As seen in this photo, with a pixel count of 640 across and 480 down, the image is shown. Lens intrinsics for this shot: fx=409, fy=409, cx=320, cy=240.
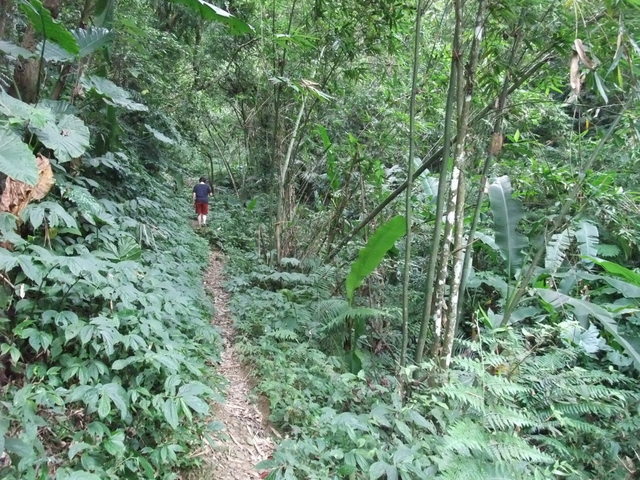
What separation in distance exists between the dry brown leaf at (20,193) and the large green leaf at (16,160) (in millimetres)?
317

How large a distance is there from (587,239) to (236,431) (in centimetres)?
428

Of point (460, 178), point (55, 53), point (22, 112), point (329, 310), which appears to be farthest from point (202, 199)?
point (460, 178)

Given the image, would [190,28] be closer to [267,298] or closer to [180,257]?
[180,257]

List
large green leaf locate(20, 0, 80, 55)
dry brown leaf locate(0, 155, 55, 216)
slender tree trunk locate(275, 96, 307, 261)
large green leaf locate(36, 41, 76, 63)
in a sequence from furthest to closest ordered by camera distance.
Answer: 1. slender tree trunk locate(275, 96, 307, 261)
2. large green leaf locate(36, 41, 76, 63)
3. large green leaf locate(20, 0, 80, 55)
4. dry brown leaf locate(0, 155, 55, 216)

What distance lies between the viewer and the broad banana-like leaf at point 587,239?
4644 mm

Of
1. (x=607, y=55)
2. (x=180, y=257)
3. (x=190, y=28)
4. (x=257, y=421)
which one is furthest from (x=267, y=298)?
(x=190, y=28)

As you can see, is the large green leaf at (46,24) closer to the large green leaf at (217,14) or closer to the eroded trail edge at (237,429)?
the large green leaf at (217,14)

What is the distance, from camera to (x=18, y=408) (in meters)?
2.08

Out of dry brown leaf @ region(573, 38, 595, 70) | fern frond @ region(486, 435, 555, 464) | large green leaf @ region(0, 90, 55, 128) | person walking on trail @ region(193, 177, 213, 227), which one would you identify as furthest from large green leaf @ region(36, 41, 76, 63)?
person walking on trail @ region(193, 177, 213, 227)

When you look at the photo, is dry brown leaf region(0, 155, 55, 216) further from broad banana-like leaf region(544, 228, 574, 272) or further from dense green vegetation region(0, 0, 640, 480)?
broad banana-like leaf region(544, 228, 574, 272)

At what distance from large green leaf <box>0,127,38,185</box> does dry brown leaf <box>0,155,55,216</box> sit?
0.32 meters

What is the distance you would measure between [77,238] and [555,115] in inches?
220

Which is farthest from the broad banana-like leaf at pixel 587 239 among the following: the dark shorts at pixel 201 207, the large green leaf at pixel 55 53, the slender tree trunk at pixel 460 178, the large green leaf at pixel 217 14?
the dark shorts at pixel 201 207

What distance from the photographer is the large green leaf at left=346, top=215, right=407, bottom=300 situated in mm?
3857
